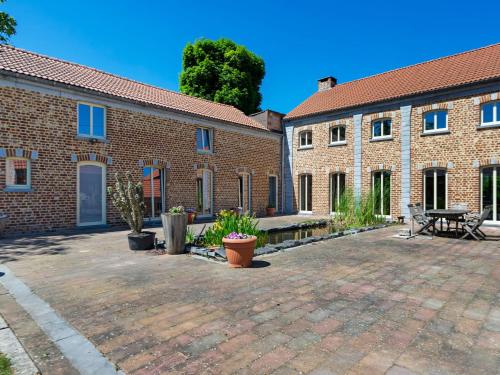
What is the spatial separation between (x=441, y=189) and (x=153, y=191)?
11.9m

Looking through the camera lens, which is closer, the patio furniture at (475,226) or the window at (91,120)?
the patio furniture at (475,226)

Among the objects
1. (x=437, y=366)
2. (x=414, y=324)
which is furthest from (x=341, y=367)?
(x=414, y=324)

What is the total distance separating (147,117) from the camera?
12.7 m

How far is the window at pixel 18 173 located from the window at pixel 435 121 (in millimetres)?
14880

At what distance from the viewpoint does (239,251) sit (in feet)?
17.7

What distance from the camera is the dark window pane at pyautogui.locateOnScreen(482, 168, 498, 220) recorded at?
453 inches

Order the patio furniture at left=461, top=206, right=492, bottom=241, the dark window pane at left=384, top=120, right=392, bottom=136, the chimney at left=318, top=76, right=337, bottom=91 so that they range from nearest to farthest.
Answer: the patio furniture at left=461, top=206, right=492, bottom=241
the dark window pane at left=384, top=120, right=392, bottom=136
the chimney at left=318, top=76, right=337, bottom=91

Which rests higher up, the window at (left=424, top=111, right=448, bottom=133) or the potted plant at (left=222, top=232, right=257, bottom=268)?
the window at (left=424, top=111, right=448, bottom=133)

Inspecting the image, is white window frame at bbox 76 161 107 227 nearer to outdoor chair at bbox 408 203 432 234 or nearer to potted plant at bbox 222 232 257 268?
potted plant at bbox 222 232 257 268

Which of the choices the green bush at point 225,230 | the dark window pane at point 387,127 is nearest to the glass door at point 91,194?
the green bush at point 225,230

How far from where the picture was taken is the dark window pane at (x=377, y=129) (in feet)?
47.6

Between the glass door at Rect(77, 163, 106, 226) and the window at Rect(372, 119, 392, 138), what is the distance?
1193 cm

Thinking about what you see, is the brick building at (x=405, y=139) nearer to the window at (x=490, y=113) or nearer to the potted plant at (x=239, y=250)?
the window at (x=490, y=113)

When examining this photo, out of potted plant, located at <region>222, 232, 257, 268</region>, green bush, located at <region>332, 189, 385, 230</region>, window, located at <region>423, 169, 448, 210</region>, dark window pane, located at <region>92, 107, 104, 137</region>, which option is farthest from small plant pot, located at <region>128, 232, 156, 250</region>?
window, located at <region>423, 169, 448, 210</region>
